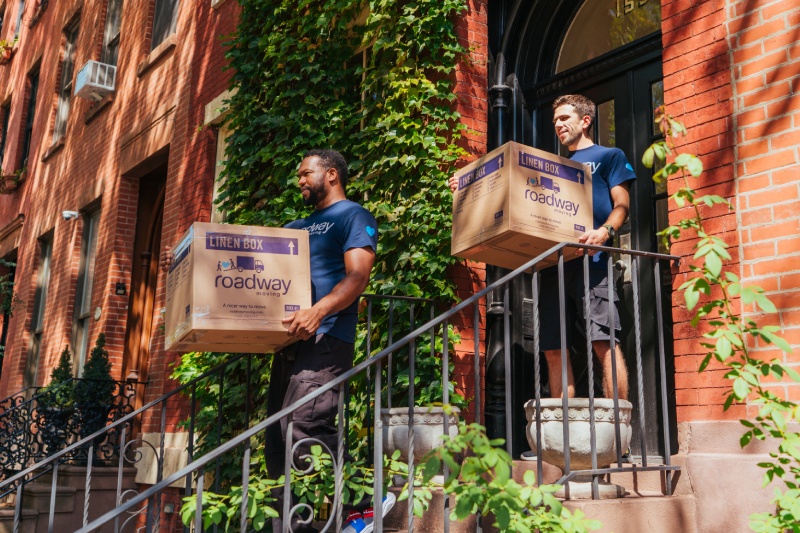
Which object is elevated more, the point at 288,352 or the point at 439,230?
the point at 439,230

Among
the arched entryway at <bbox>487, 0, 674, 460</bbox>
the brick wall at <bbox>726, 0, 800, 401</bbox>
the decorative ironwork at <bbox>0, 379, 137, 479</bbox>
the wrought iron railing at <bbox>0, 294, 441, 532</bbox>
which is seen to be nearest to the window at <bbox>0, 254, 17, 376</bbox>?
the decorative ironwork at <bbox>0, 379, 137, 479</bbox>

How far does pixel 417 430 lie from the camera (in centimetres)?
464

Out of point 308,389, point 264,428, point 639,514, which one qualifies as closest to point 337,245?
point 308,389

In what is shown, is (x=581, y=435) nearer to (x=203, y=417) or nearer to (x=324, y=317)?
(x=324, y=317)

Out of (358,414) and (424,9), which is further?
(424,9)

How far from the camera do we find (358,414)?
18.2ft

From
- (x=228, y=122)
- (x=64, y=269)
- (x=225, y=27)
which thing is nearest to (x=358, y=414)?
(x=228, y=122)

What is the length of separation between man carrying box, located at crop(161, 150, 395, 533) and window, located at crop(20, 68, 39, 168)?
1309 centimetres

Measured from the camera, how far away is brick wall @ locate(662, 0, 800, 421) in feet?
12.3

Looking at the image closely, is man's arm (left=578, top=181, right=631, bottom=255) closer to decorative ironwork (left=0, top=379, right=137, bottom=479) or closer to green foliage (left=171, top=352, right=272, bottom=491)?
green foliage (left=171, top=352, right=272, bottom=491)

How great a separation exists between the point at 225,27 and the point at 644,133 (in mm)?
5235

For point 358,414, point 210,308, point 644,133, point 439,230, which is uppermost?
point 644,133

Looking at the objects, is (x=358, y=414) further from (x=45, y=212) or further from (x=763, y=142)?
(x=45, y=212)

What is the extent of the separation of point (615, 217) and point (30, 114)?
14.7 m
